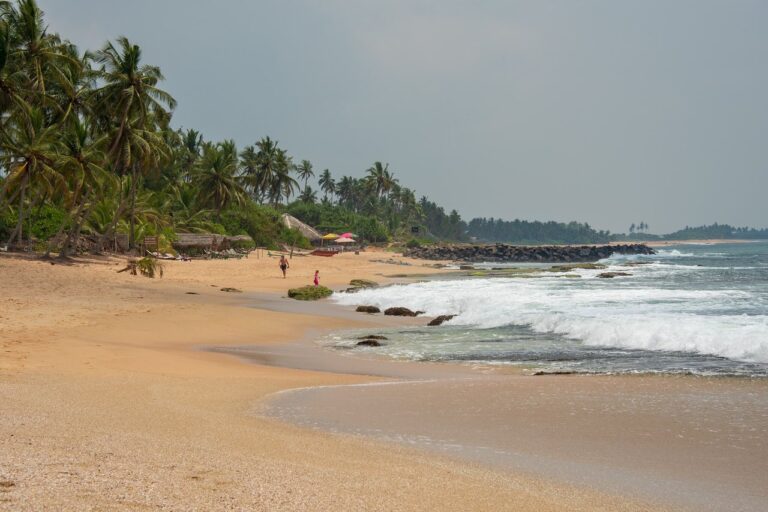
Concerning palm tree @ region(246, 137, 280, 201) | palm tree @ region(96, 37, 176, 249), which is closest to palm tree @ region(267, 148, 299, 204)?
palm tree @ region(246, 137, 280, 201)

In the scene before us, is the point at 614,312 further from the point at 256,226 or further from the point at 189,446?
the point at 256,226

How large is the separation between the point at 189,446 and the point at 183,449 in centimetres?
13

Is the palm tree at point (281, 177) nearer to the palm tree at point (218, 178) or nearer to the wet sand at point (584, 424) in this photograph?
the palm tree at point (218, 178)

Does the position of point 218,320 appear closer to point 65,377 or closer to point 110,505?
point 65,377

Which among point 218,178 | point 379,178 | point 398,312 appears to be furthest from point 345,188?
point 398,312

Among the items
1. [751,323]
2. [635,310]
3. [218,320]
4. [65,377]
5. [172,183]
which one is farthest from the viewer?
[172,183]

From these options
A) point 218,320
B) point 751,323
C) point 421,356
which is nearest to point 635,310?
point 751,323

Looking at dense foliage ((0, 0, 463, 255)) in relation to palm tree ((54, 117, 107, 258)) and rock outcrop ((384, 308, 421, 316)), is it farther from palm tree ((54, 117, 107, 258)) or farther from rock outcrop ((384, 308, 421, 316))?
rock outcrop ((384, 308, 421, 316))

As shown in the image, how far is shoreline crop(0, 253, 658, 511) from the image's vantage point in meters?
4.25

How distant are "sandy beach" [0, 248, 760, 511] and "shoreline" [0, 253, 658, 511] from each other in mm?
15

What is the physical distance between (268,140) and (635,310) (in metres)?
65.6

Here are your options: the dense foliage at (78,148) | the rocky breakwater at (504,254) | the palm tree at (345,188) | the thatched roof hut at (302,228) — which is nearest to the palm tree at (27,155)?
the dense foliage at (78,148)

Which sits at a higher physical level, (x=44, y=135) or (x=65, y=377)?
(x=44, y=135)

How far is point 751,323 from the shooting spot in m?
15.9
